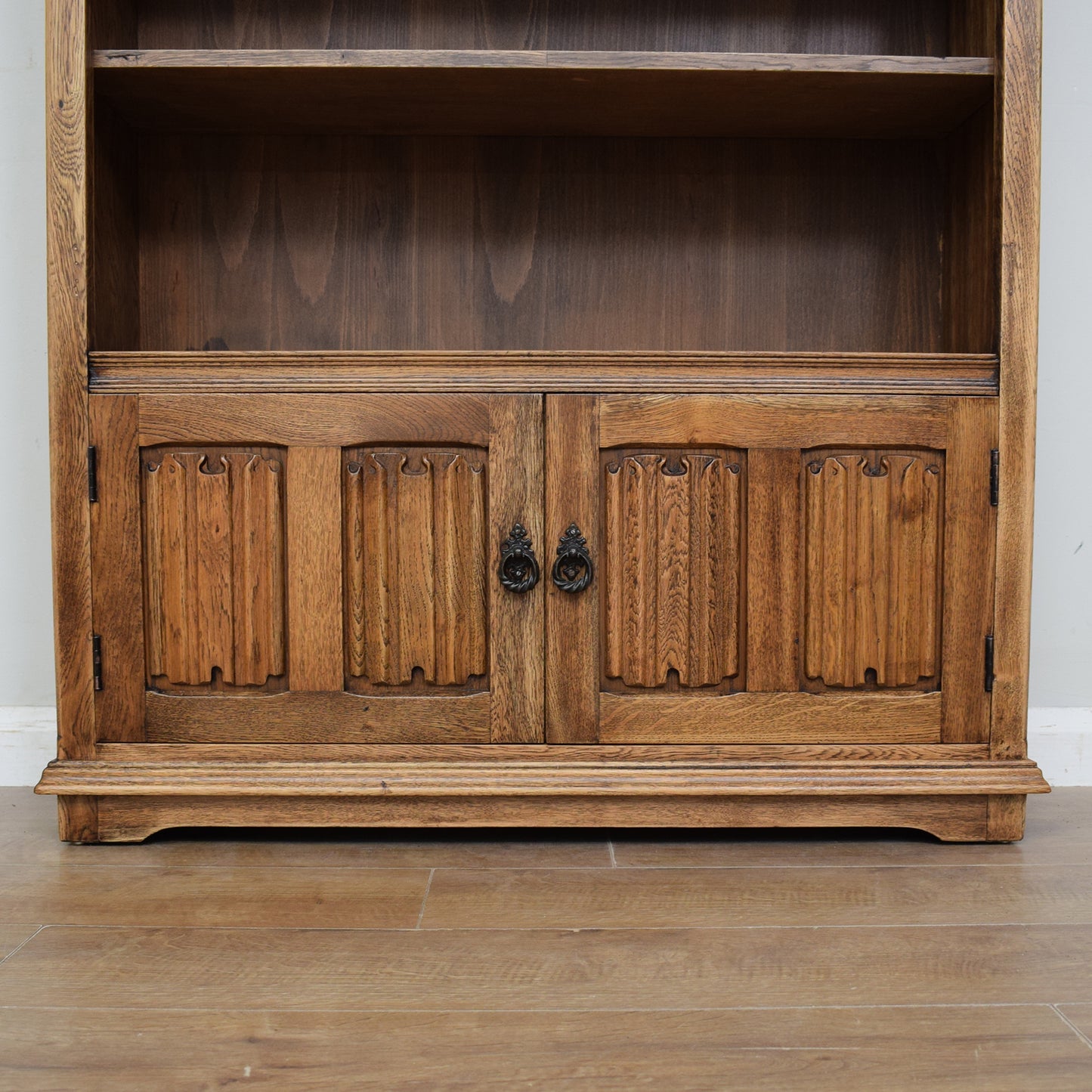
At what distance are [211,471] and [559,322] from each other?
656mm

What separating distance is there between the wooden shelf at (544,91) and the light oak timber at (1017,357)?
0.19 feet

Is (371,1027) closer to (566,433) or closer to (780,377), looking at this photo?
(566,433)

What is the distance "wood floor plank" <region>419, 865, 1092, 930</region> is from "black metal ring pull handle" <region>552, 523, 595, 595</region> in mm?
374

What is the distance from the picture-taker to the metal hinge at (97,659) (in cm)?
130

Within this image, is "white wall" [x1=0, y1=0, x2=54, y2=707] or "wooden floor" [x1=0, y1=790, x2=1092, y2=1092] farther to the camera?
"white wall" [x1=0, y1=0, x2=54, y2=707]

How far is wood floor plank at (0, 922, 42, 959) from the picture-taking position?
0.98 metres

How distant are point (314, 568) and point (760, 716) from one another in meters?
0.65

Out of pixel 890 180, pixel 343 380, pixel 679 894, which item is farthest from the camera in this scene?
pixel 890 180

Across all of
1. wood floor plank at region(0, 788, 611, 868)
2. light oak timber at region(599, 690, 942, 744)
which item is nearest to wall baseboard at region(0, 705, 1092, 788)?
wood floor plank at region(0, 788, 611, 868)

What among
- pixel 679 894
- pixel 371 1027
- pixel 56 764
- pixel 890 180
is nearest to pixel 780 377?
pixel 890 180

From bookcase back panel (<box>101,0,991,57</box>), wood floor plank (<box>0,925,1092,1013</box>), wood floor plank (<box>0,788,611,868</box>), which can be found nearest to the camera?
wood floor plank (<box>0,925,1092,1013</box>)

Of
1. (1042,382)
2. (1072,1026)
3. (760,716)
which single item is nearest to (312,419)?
(760,716)

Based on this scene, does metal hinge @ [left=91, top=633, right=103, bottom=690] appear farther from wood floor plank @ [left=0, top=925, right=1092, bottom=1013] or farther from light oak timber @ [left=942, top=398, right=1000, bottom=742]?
light oak timber @ [left=942, top=398, right=1000, bottom=742]

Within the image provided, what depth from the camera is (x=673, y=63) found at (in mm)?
1301
